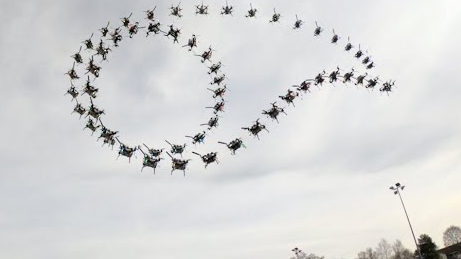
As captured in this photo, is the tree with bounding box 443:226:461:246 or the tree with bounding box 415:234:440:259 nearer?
the tree with bounding box 415:234:440:259

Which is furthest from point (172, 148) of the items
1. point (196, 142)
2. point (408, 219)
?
point (408, 219)

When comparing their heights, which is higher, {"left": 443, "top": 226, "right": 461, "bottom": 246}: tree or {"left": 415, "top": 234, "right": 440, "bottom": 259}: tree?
{"left": 443, "top": 226, "right": 461, "bottom": 246}: tree

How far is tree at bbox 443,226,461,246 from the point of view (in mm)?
179250

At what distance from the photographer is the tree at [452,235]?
588ft

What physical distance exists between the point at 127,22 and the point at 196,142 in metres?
10.0

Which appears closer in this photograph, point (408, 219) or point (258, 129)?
point (258, 129)

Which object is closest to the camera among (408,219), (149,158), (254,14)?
(149,158)

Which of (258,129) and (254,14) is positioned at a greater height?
(254,14)

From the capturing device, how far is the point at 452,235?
Result: 593 feet

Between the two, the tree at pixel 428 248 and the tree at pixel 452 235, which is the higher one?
the tree at pixel 452 235

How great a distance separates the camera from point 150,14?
28703 mm

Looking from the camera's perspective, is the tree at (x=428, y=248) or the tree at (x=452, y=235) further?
the tree at (x=452, y=235)

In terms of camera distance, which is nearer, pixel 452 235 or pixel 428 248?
pixel 428 248

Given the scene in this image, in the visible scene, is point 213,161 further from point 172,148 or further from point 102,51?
point 102,51
